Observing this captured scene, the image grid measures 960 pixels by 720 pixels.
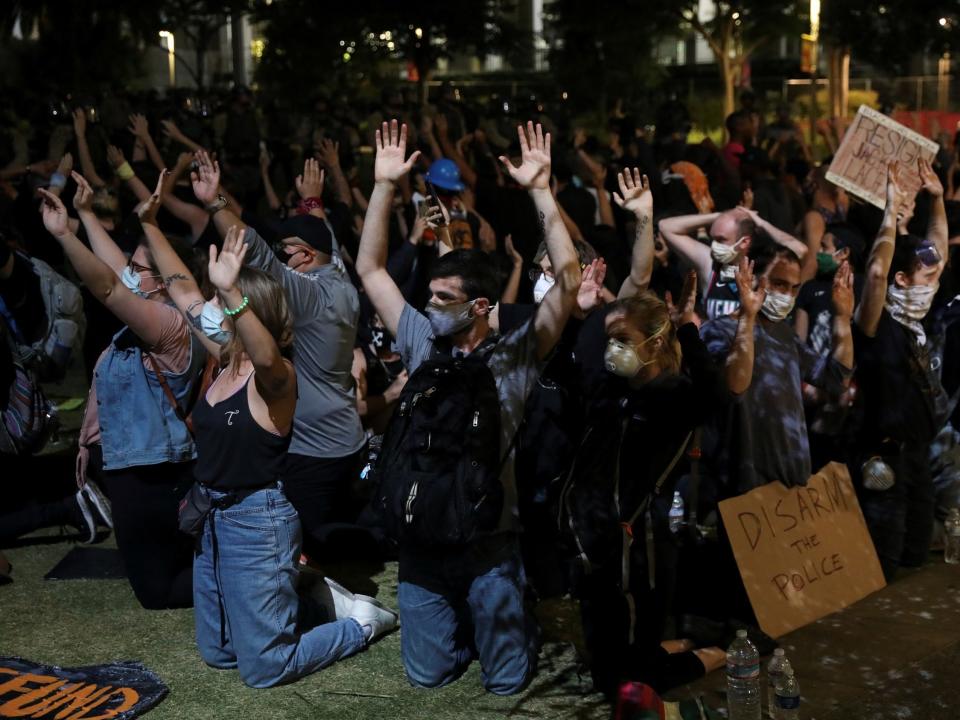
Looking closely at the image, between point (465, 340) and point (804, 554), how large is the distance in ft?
6.64

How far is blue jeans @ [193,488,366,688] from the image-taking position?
5.30 m

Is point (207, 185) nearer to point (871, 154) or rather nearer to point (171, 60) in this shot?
point (871, 154)

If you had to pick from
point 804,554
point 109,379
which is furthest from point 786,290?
point 109,379

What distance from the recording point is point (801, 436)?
20.2 feet

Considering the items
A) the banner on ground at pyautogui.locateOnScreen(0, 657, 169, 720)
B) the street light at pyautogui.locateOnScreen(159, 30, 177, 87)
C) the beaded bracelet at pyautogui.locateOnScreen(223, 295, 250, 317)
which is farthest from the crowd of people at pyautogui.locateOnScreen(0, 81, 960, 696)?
the street light at pyautogui.locateOnScreen(159, 30, 177, 87)

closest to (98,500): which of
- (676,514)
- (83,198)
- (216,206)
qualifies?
(83,198)

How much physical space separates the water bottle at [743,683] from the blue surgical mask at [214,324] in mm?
2269

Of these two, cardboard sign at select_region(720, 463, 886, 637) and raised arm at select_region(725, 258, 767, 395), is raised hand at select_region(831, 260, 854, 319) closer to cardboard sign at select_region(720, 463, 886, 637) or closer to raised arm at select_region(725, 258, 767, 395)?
raised arm at select_region(725, 258, 767, 395)

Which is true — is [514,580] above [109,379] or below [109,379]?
below

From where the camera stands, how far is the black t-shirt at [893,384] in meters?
6.59

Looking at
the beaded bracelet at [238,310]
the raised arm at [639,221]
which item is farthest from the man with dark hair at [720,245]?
the beaded bracelet at [238,310]

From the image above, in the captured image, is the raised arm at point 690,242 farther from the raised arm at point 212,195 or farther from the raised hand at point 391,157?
the raised arm at point 212,195

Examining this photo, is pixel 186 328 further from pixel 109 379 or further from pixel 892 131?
pixel 892 131

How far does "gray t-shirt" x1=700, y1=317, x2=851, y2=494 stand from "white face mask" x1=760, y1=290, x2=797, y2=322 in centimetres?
8
